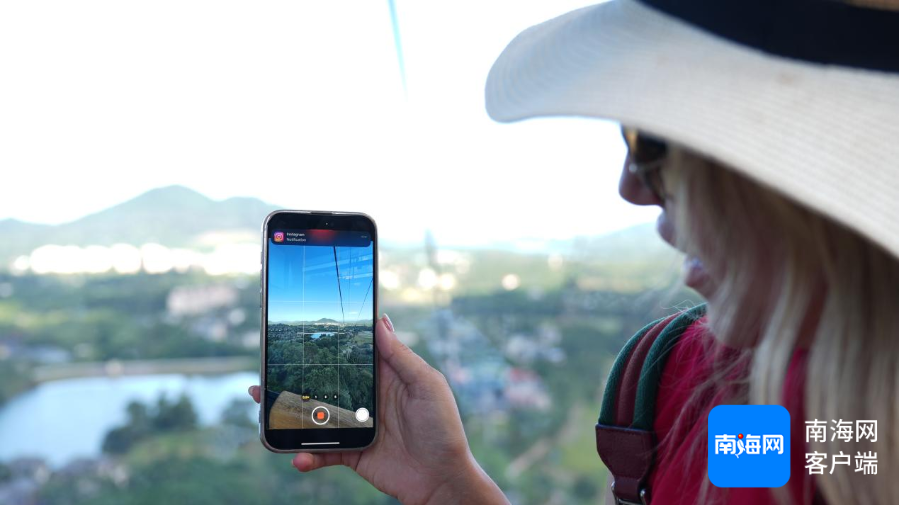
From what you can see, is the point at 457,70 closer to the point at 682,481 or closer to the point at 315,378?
the point at 315,378

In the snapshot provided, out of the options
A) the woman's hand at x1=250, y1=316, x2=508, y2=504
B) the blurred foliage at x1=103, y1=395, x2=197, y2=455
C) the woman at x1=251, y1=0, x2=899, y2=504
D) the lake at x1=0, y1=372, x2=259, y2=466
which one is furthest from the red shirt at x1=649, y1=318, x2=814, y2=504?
the blurred foliage at x1=103, y1=395, x2=197, y2=455

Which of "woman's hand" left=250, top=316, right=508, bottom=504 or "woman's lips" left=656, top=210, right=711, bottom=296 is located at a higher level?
"woman's lips" left=656, top=210, right=711, bottom=296

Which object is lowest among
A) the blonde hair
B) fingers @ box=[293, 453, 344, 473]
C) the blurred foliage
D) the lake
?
the blurred foliage

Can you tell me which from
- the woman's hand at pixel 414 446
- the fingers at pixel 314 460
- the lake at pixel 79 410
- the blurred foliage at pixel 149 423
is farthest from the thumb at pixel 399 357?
the blurred foliage at pixel 149 423

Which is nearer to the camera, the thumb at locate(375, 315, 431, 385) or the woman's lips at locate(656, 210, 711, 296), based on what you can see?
the woman's lips at locate(656, 210, 711, 296)
